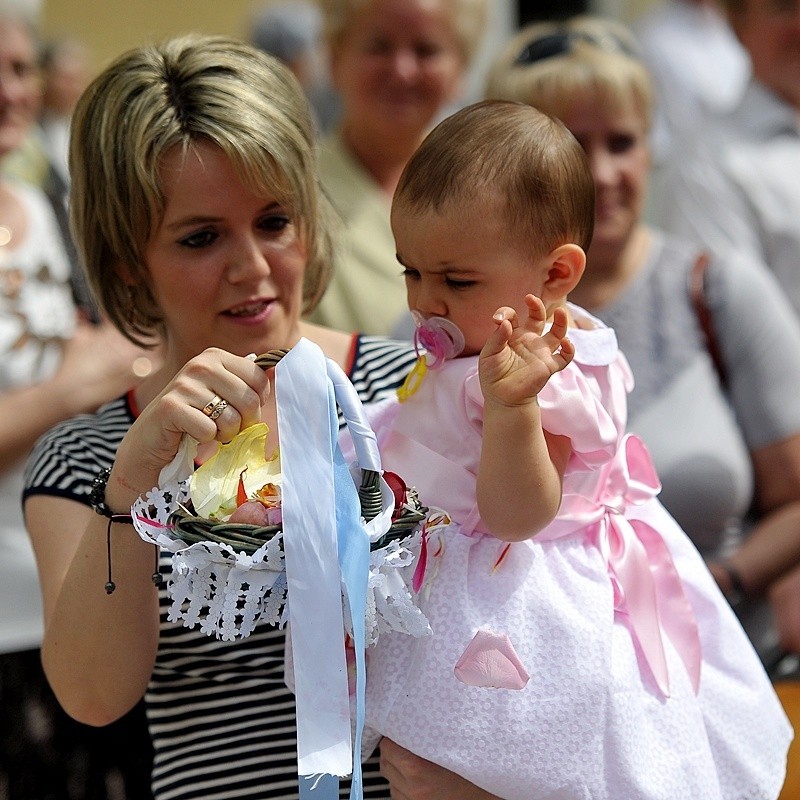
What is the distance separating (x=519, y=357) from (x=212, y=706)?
86 centimetres

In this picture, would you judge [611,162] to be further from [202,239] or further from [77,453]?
[77,453]

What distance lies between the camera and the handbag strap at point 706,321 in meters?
2.79

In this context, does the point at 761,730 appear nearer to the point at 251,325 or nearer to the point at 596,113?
the point at 251,325

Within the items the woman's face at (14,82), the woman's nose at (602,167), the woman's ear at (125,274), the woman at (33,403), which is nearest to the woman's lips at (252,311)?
the woman's ear at (125,274)

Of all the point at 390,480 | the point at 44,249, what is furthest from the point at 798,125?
the point at 390,480

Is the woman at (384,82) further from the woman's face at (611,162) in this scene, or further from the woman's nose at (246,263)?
the woman's nose at (246,263)

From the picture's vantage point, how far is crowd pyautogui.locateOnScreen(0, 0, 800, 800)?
1.63m

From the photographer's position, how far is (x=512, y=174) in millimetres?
1631

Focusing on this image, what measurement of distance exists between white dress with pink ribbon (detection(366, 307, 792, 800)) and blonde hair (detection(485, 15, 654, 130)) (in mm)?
1270

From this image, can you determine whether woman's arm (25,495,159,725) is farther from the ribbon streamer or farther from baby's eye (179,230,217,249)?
baby's eye (179,230,217,249)

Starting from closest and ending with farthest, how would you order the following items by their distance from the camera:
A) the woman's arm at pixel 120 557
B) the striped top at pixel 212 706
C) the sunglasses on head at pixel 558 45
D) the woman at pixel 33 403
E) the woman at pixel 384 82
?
the woman's arm at pixel 120 557 < the striped top at pixel 212 706 < the woman at pixel 33 403 < the sunglasses on head at pixel 558 45 < the woman at pixel 384 82

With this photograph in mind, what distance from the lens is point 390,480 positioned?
1.61 metres

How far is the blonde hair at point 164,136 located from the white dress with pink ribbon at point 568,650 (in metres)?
0.47

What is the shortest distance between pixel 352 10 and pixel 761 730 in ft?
7.92
